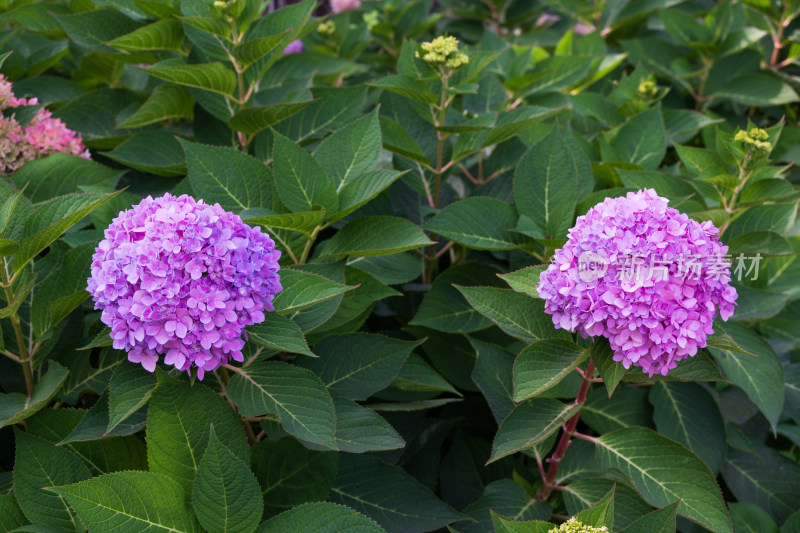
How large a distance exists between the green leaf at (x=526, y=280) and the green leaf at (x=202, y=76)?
3.06 feet

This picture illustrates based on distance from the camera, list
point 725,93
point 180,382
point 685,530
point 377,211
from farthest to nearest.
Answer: point 725,93
point 377,211
point 685,530
point 180,382

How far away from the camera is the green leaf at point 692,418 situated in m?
1.71

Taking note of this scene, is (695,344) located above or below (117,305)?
below

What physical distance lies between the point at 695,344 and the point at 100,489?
3.22ft

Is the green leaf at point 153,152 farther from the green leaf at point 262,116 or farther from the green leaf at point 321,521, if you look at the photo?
the green leaf at point 321,521

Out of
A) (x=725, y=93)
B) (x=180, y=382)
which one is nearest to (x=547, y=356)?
(x=180, y=382)

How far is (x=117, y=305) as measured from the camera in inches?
44.5

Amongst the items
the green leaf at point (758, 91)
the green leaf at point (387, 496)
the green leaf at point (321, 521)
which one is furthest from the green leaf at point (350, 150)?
the green leaf at point (758, 91)

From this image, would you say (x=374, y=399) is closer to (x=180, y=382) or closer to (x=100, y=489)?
(x=180, y=382)

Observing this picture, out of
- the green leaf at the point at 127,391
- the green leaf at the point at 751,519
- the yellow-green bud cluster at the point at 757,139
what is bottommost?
the green leaf at the point at 751,519

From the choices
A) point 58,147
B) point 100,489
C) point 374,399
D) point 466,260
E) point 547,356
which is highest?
point 58,147

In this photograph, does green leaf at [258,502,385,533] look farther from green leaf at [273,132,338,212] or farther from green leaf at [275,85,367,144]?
green leaf at [275,85,367,144]

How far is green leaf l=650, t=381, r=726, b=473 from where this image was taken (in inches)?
67.5

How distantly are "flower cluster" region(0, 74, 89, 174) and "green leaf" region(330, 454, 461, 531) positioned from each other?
1128 mm
